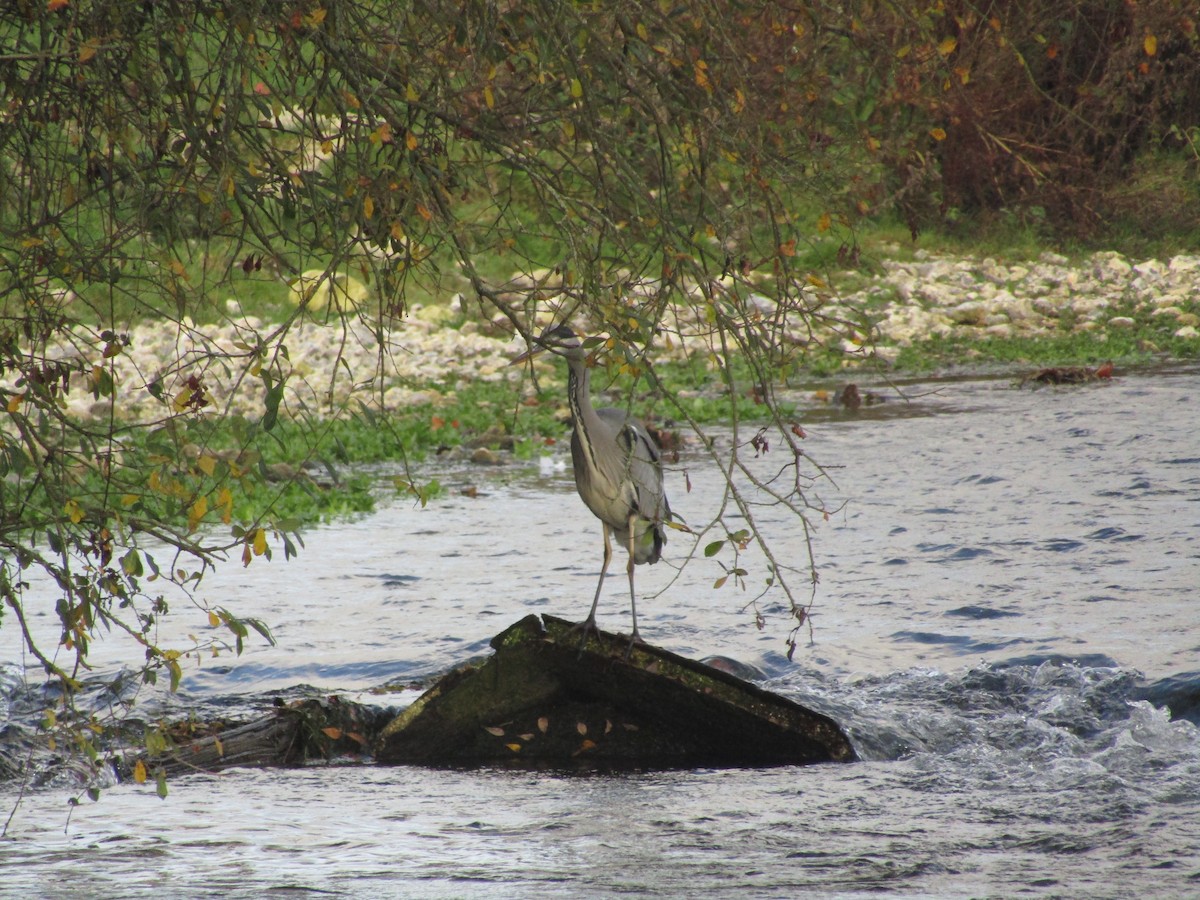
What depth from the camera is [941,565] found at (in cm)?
883

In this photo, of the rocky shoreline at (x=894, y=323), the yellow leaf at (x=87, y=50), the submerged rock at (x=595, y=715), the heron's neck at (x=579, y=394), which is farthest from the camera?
the rocky shoreline at (x=894, y=323)

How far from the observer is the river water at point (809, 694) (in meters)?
4.61

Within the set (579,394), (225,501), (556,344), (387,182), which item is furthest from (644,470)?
(225,501)

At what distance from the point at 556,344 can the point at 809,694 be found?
10.6 ft

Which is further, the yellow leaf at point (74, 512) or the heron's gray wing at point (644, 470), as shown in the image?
the heron's gray wing at point (644, 470)

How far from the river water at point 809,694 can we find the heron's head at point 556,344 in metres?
0.97

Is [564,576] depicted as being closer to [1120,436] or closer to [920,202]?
[1120,436]

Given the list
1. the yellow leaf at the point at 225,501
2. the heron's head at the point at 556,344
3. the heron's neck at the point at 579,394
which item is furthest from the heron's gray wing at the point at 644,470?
the yellow leaf at the point at 225,501

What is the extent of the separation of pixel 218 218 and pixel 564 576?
4780 mm

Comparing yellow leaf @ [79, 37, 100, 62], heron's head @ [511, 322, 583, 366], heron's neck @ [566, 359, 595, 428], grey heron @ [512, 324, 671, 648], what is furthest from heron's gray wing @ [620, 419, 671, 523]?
yellow leaf @ [79, 37, 100, 62]

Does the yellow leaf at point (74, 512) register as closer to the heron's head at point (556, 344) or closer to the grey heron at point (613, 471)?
the heron's head at point (556, 344)

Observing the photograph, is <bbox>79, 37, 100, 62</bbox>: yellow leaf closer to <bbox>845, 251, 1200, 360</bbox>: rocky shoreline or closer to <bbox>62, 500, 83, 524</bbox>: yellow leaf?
<bbox>62, 500, 83, 524</bbox>: yellow leaf

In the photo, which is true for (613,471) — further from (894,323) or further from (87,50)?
(894,323)

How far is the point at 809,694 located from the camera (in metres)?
6.54
